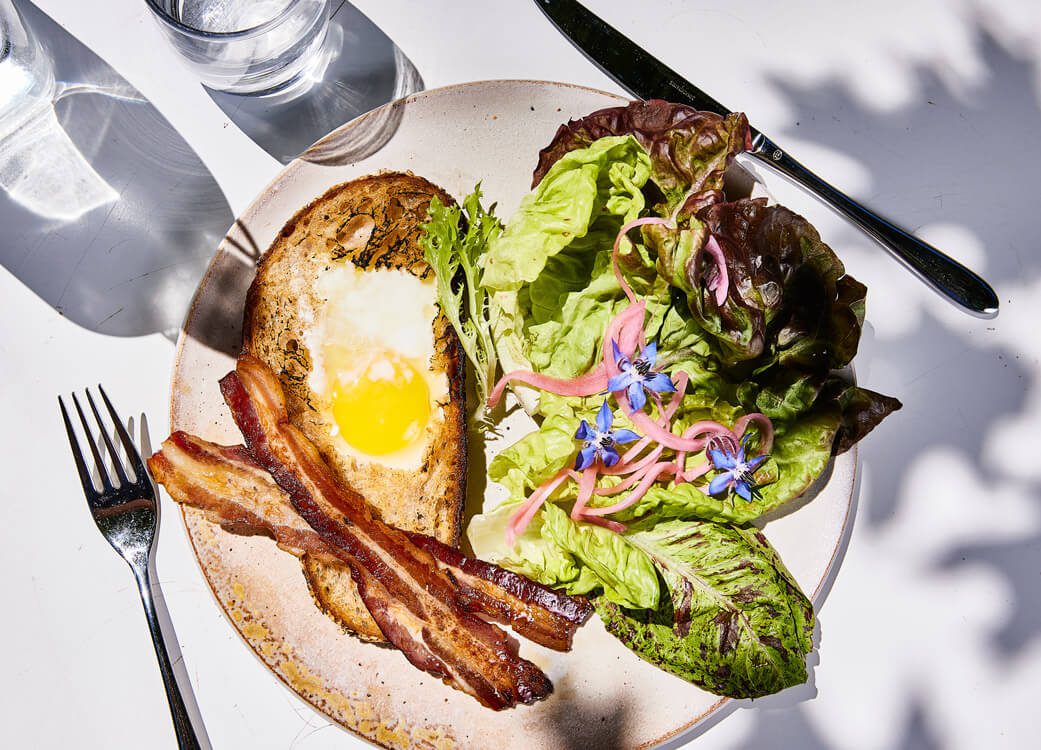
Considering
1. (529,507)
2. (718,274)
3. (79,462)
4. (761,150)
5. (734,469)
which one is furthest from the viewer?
(761,150)

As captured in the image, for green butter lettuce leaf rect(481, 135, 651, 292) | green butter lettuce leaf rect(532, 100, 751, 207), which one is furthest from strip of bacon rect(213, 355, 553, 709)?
green butter lettuce leaf rect(532, 100, 751, 207)

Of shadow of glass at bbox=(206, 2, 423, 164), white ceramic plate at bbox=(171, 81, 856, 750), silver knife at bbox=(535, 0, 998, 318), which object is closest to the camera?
white ceramic plate at bbox=(171, 81, 856, 750)

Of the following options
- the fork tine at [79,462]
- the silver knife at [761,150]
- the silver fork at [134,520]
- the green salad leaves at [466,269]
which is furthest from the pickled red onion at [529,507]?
the fork tine at [79,462]

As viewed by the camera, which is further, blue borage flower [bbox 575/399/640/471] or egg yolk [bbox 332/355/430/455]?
egg yolk [bbox 332/355/430/455]

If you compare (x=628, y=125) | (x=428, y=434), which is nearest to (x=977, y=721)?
(x=428, y=434)

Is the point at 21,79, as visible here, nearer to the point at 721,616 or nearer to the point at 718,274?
the point at 718,274

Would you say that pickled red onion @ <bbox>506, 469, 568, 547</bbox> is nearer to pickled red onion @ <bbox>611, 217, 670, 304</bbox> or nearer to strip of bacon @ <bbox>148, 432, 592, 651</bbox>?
strip of bacon @ <bbox>148, 432, 592, 651</bbox>

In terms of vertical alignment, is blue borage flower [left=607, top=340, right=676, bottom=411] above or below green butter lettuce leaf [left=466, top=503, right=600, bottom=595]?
above

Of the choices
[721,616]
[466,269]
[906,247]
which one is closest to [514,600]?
[721,616]
